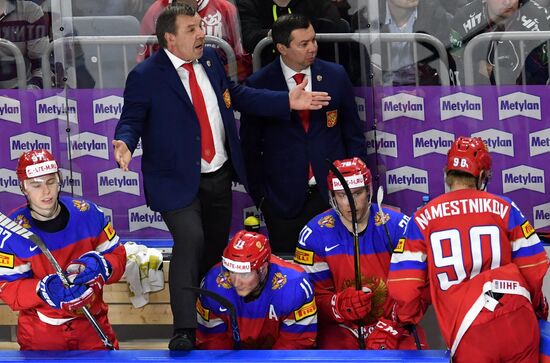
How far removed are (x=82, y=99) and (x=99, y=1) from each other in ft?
1.79

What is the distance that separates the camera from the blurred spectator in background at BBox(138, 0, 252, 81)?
6.68 meters

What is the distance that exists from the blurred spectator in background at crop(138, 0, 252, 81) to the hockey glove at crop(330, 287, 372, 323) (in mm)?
1571

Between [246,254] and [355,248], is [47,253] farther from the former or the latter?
[355,248]

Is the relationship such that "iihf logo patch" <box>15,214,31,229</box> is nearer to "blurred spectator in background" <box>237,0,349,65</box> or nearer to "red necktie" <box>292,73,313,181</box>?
"red necktie" <box>292,73,313,181</box>

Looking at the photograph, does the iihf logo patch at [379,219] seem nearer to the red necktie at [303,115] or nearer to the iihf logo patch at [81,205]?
the red necktie at [303,115]

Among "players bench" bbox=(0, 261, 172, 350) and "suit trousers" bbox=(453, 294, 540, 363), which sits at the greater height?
"suit trousers" bbox=(453, 294, 540, 363)

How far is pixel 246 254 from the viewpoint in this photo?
550 centimetres

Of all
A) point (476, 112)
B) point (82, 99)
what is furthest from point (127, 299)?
point (476, 112)

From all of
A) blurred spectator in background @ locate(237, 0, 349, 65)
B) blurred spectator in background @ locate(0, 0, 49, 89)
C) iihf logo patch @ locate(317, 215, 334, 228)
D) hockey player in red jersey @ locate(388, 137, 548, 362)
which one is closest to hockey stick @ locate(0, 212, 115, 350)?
iihf logo patch @ locate(317, 215, 334, 228)

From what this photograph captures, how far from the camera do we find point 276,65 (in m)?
6.40

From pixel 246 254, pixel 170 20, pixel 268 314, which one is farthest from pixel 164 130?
pixel 268 314

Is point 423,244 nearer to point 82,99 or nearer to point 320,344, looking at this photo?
point 320,344

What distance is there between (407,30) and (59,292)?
2.41 metres

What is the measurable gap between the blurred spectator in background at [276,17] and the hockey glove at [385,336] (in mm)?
1644
